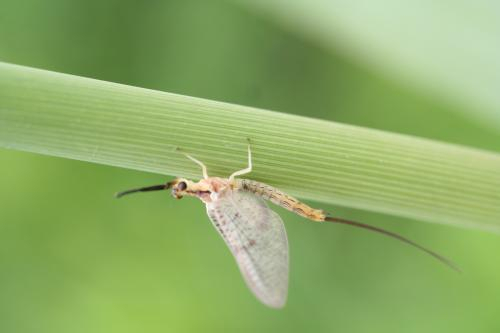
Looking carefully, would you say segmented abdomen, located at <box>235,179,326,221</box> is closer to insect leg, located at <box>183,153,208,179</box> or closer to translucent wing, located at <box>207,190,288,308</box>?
translucent wing, located at <box>207,190,288,308</box>

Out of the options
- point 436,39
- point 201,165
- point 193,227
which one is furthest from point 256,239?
point 193,227

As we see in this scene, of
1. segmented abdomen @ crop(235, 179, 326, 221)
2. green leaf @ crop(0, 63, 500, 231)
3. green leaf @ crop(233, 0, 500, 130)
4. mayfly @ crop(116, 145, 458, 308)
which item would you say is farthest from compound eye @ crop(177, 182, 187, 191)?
green leaf @ crop(233, 0, 500, 130)

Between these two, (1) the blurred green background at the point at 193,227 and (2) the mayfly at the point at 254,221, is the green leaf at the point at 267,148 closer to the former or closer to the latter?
(2) the mayfly at the point at 254,221

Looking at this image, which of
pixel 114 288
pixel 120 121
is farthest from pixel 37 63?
pixel 120 121

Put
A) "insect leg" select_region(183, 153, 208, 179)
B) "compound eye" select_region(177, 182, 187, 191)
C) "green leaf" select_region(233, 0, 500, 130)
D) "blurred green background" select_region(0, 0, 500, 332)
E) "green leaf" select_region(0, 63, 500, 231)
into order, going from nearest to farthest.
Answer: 1. "green leaf" select_region(0, 63, 500, 231)
2. "insect leg" select_region(183, 153, 208, 179)
3. "green leaf" select_region(233, 0, 500, 130)
4. "compound eye" select_region(177, 182, 187, 191)
5. "blurred green background" select_region(0, 0, 500, 332)

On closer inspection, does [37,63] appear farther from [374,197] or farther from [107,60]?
[374,197]

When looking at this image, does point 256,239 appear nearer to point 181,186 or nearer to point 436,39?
point 181,186

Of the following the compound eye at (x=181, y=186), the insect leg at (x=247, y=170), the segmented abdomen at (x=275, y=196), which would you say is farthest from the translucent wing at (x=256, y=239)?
the insect leg at (x=247, y=170)
